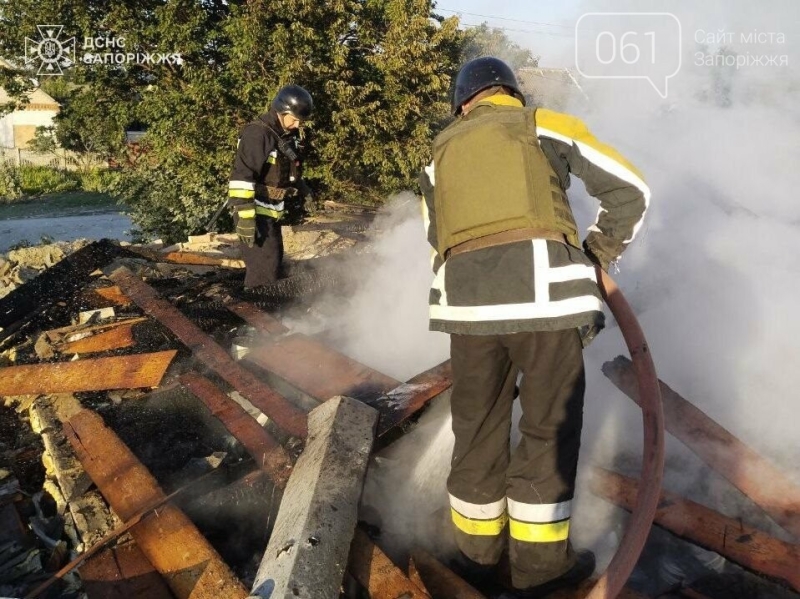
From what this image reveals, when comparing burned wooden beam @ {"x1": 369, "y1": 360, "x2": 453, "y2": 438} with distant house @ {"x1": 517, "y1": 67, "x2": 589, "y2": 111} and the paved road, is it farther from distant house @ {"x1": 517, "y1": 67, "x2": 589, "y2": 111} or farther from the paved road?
→ the paved road

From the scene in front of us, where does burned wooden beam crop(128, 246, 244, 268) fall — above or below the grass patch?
above

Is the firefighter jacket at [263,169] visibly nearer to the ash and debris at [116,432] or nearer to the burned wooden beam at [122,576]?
the ash and debris at [116,432]

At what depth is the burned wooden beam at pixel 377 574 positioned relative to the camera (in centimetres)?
187

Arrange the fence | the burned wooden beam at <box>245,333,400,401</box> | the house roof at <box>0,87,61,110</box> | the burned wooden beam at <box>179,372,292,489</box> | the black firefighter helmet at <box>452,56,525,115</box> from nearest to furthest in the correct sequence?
the black firefighter helmet at <box>452,56,525,115</box> < the burned wooden beam at <box>179,372,292,489</box> < the burned wooden beam at <box>245,333,400,401</box> < the fence < the house roof at <box>0,87,61,110</box>

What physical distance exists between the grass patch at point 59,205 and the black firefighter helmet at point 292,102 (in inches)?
564

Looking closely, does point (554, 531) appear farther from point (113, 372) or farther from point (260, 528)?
point (113, 372)

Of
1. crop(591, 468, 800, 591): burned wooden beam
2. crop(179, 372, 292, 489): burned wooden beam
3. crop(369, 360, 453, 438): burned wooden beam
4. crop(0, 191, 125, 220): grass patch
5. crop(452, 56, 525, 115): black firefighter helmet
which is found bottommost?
crop(0, 191, 125, 220): grass patch

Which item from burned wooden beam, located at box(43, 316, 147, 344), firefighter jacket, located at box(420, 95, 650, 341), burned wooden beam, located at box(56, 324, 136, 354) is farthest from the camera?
burned wooden beam, located at box(43, 316, 147, 344)

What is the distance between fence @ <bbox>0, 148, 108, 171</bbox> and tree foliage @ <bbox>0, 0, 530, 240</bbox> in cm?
1744

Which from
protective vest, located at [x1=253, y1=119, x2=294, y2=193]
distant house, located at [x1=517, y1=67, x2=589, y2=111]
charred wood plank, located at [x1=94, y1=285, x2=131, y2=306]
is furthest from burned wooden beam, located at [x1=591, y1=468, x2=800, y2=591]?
distant house, located at [x1=517, y1=67, x2=589, y2=111]

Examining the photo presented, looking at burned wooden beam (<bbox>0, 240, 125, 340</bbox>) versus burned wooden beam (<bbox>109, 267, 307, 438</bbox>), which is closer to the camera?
burned wooden beam (<bbox>109, 267, 307, 438</bbox>)

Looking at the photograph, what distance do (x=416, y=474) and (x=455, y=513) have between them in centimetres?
56

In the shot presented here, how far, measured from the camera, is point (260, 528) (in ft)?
8.25

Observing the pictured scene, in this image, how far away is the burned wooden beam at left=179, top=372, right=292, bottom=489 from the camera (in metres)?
2.53
